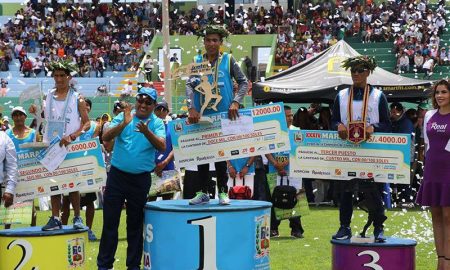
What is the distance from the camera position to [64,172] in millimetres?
10148

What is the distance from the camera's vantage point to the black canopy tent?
1967 centimetres

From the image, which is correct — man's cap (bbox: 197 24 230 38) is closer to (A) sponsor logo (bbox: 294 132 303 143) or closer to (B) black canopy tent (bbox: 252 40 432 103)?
(A) sponsor logo (bbox: 294 132 303 143)

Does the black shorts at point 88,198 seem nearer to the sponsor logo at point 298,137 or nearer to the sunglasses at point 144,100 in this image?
the sunglasses at point 144,100

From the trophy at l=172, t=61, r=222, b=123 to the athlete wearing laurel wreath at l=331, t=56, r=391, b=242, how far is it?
1.24m

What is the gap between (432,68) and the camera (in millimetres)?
32594

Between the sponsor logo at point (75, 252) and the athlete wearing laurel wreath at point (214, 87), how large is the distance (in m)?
1.16

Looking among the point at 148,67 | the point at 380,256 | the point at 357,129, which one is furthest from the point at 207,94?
the point at 148,67

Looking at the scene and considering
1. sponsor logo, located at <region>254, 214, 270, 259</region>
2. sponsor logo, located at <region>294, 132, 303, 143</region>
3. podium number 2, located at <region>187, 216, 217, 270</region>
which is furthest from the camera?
sponsor logo, located at <region>294, 132, 303, 143</region>

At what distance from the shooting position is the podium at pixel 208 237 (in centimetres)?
895

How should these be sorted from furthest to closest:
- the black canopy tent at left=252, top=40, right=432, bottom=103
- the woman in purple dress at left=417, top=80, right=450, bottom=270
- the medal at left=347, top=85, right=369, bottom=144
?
the black canopy tent at left=252, top=40, right=432, bottom=103 < the medal at left=347, top=85, right=369, bottom=144 < the woman in purple dress at left=417, top=80, right=450, bottom=270

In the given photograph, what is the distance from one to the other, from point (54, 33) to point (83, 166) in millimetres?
34135

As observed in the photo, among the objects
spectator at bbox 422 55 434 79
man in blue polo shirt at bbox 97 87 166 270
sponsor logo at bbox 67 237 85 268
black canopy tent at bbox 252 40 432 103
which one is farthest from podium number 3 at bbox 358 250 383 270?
spectator at bbox 422 55 434 79

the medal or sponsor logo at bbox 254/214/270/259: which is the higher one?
the medal

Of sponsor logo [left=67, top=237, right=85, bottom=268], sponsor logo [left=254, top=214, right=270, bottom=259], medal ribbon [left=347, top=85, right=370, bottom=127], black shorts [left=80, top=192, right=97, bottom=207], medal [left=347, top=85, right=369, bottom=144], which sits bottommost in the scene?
black shorts [left=80, top=192, right=97, bottom=207]
